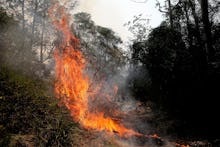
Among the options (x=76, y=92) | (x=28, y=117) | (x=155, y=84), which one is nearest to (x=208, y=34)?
(x=155, y=84)

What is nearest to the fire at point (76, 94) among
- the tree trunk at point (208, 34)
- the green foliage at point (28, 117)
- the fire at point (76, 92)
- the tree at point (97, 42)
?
the fire at point (76, 92)

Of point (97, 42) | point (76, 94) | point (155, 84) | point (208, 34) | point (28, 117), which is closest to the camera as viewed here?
point (28, 117)

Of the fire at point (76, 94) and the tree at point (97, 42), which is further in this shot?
the tree at point (97, 42)

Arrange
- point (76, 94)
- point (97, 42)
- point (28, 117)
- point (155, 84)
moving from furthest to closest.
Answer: point (97, 42) → point (155, 84) → point (76, 94) → point (28, 117)

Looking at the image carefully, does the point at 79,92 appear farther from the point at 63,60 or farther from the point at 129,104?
the point at 129,104

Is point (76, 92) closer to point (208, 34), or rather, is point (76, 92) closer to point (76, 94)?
point (76, 94)

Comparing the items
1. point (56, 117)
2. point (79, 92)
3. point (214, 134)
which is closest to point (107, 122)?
point (79, 92)

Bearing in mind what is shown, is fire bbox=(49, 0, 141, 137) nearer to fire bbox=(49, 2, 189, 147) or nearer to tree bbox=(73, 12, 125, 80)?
fire bbox=(49, 2, 189, 147)

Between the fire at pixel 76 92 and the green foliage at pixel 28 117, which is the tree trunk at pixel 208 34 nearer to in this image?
the fire at pixel 76 92

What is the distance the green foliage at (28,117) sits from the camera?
7.79 metres

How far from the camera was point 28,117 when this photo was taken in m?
8.59

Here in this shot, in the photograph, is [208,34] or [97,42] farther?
[97,42]

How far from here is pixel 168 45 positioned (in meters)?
16.1

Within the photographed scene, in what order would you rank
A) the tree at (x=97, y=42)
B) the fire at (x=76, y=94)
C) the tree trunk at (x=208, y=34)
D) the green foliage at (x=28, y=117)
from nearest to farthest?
1. the green foliage at (x=28, y=117)
2. the fire at (x=76, y=94)
3. the tree trunk at (x=208, y=34)
4. the tree at (x=97, y=42)
